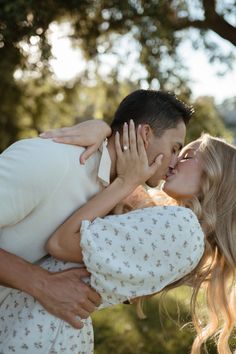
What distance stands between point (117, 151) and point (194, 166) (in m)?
0.51

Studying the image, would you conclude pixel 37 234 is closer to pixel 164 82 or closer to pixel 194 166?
pixel 194 166

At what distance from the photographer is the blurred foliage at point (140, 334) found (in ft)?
18.0

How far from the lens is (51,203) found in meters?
2.82

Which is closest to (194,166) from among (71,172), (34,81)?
(71,172)

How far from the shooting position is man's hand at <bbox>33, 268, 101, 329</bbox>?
276 centimetres

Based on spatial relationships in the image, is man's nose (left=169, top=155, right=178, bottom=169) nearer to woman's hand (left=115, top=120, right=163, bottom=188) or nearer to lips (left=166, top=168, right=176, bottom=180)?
lips (left=166, top=168, right=176, bottom=180)

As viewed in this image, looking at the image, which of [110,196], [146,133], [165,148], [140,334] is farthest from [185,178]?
[140,334]

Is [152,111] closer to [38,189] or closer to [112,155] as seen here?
[112,155]

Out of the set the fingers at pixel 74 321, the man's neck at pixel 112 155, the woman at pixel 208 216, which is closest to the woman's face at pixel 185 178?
the woman at pixel 208 216

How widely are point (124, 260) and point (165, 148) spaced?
0.77m

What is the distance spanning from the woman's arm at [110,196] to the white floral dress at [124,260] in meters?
0.08

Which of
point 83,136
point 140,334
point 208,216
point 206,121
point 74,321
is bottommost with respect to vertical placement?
point 140,334

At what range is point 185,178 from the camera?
335cm

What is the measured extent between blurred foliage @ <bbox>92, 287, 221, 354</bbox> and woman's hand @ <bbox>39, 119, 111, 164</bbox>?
2.22 metres
